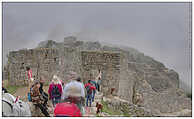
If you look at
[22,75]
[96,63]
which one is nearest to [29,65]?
[22,75]

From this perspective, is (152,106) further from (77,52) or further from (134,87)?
(77,52)

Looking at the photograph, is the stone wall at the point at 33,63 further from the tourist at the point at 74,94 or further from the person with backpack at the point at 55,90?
the tourist at the point at 74,94

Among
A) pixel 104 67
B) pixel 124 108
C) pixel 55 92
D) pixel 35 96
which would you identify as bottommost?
pixel 124 108

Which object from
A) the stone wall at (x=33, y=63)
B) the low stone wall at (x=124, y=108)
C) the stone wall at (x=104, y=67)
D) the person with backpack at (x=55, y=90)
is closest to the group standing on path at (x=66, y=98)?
the person with backpack at (x=55, y=90)

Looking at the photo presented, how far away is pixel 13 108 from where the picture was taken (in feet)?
18.7

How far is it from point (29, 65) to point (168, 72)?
19310 mm

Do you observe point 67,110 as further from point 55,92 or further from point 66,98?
point 55,92

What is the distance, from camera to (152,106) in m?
21.3

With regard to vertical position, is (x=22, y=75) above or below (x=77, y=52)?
below

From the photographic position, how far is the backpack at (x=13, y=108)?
218 inches

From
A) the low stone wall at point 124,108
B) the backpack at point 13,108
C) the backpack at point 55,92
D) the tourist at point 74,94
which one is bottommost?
the low stone wall at point 124,108

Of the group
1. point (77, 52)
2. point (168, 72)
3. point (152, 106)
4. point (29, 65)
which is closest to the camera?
point (29, 65)

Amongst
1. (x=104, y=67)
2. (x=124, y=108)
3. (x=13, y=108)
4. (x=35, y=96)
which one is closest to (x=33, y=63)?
(x=104, y=67)

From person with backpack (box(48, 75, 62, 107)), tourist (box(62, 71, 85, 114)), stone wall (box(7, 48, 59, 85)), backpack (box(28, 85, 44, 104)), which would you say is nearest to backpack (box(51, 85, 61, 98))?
person with backpack (box(48, 75, 62, 107))
